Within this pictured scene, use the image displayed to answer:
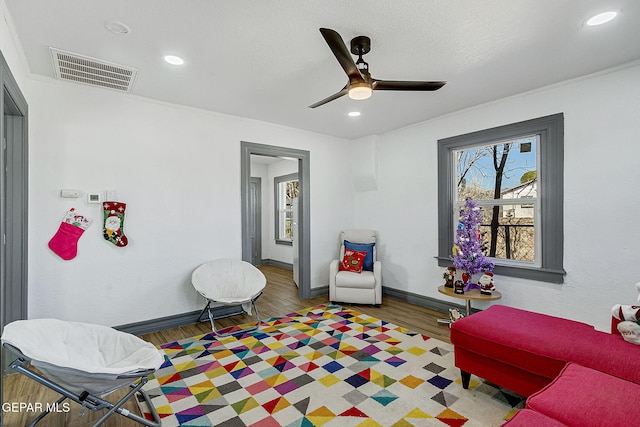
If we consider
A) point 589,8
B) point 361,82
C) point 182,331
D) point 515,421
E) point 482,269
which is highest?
point 589,8

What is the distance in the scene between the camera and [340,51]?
2020 mm

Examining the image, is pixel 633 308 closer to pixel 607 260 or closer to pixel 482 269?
pixel 607 260

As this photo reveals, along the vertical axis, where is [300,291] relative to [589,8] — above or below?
below

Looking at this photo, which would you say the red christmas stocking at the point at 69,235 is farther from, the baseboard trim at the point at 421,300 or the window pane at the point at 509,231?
the window pane at the point at 509,231

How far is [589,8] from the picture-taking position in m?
1.94

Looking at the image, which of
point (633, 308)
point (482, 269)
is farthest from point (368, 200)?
point (633, 308)

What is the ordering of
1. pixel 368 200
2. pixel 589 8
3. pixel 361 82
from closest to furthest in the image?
pixel 589 8
pixel 361 82
pixel 368 200

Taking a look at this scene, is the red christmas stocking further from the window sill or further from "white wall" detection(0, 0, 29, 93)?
the window sill

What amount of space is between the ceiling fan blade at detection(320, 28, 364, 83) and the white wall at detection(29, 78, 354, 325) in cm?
228

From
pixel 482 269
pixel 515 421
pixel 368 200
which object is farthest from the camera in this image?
pixel 368 200

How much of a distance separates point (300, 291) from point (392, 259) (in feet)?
4.92

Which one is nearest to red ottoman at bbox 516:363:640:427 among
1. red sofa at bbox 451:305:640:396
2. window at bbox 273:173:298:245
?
red sofa at bbox 451:305:640:396

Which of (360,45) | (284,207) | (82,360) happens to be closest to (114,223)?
(82,360)

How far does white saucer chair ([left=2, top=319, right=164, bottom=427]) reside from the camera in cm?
156
